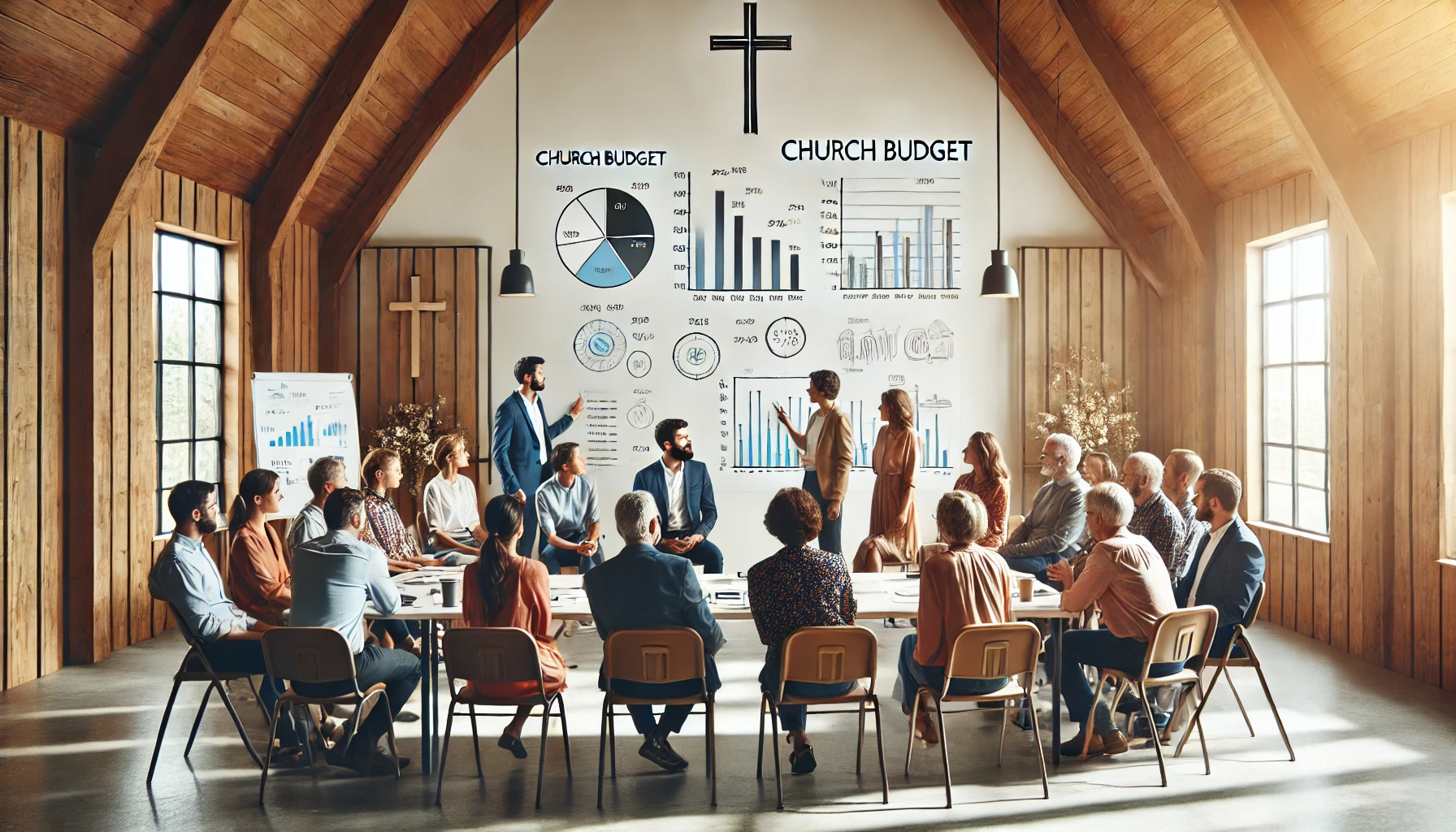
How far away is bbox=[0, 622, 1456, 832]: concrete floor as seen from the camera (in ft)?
12.5

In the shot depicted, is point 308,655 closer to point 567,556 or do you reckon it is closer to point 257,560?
point 257,560

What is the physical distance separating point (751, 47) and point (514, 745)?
19.9 ft

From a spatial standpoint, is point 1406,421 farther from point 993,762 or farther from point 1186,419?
point 993,762

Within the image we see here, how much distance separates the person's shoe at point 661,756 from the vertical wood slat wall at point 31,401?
3.57 m

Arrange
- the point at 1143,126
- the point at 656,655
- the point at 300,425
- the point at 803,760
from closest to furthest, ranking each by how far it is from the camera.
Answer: the point at 656,655, the point at 803,760, the point at 1143,126, the point at 300,425

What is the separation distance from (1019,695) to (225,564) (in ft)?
18.9

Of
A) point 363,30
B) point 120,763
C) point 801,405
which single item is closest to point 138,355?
point 363,30

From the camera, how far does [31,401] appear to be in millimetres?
5680

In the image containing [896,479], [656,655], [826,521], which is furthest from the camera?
[826,521]

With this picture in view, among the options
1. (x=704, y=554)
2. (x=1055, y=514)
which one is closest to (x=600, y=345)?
(x=704, y=554)

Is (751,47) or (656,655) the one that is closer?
(656,655)

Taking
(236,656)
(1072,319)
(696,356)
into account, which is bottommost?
(236,656)

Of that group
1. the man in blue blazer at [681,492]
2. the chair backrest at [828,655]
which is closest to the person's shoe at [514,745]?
the chair backrest at [828,655]

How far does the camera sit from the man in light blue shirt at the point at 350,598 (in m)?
4.08
